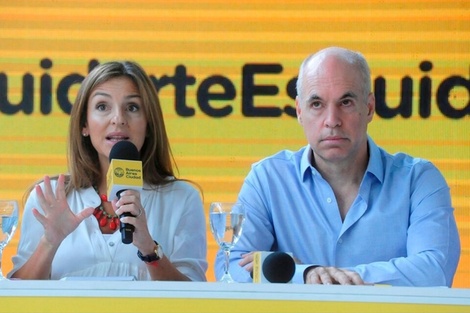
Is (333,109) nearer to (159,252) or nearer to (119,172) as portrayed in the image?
(159,252)

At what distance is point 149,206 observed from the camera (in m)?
3.75

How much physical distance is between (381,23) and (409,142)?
0.55 m

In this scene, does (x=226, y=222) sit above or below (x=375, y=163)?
below

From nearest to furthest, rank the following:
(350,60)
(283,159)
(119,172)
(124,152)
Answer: (119,172) < (124,152) < (350,60) < (283,159)

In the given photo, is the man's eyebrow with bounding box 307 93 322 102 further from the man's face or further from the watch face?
the watch face

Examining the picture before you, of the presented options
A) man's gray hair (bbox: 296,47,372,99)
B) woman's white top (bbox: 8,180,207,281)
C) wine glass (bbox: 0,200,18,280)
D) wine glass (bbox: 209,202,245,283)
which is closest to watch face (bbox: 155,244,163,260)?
woman's white top (bbox: 8,180,207,281)

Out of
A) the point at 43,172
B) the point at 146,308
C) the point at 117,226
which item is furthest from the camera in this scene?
the point at 43,172

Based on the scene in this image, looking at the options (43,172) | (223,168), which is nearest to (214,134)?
(223,168)

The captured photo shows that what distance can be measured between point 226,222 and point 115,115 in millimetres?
780

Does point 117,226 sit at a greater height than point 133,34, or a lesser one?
lesser

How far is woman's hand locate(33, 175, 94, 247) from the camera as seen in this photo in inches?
128

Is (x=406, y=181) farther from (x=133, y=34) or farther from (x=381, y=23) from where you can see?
(x=133, y=34)

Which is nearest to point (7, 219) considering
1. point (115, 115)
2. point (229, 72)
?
point (115, 115)

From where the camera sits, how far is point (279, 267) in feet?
9.43
